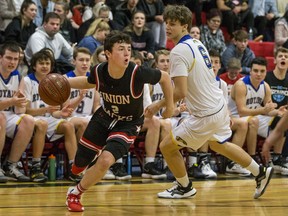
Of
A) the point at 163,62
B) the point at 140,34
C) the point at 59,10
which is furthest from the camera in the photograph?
the point at 140,34

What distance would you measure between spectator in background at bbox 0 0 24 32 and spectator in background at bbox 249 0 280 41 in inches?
214

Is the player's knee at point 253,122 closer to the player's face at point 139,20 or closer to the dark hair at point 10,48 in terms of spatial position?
the player's face at point 139,20

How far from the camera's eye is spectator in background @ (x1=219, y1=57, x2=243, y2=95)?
10906mm

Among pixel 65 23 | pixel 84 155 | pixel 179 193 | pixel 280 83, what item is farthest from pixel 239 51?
pixel 84 155

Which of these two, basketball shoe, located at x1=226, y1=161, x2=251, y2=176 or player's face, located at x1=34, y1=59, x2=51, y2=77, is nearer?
player's face, located at x1=34, y1=59, x2=51, y2=77

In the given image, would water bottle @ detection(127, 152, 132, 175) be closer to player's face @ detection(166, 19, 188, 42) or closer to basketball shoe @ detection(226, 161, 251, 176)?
basketball shoe @ detection(226, 161, 251, 176)

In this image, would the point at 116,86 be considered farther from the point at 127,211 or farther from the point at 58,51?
the point at 58,51

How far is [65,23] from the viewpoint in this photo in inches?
→ 464

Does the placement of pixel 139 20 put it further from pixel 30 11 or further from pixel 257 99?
pixel 257 99

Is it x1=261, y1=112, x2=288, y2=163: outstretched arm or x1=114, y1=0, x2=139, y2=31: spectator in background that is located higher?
x1=114, y1=0, x2=139, y2=31: spectator in background

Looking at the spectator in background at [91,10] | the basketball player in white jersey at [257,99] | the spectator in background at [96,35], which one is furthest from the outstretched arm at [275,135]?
the spectator in background at [91,10]

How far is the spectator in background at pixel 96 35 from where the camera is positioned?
11102mm

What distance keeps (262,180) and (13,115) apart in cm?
324

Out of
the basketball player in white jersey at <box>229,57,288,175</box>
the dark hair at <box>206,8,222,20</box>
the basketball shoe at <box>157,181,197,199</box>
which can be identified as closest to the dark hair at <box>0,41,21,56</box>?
the basketball shoe at <box>157,181,197,199</box>
